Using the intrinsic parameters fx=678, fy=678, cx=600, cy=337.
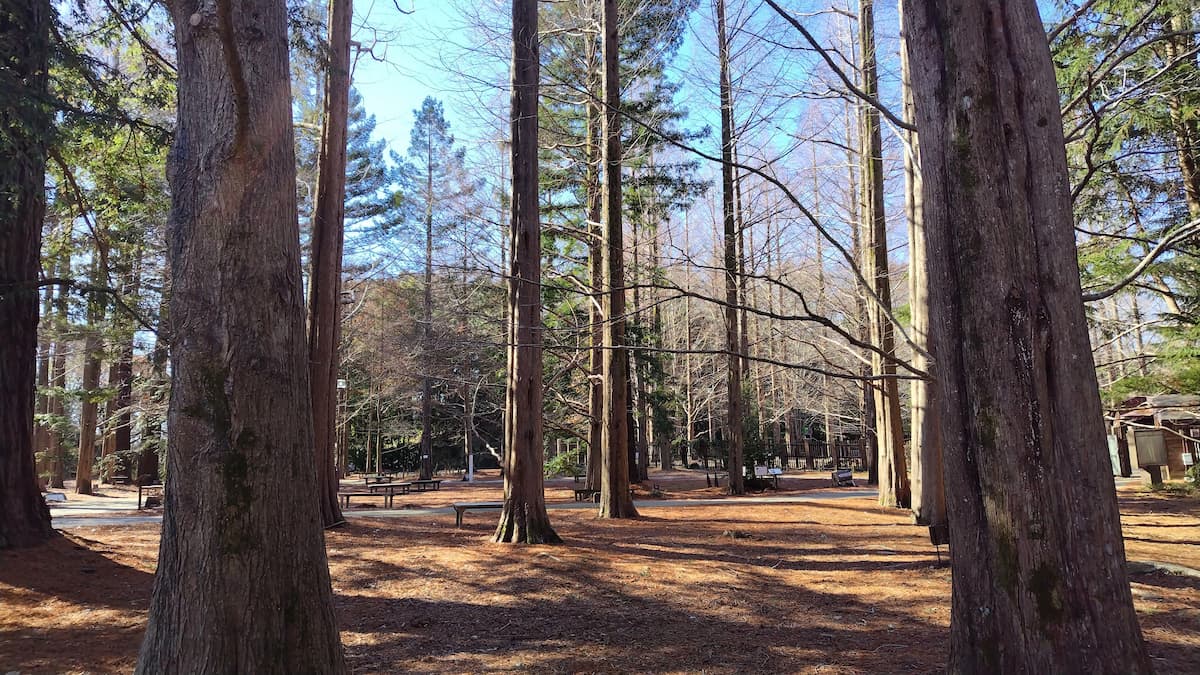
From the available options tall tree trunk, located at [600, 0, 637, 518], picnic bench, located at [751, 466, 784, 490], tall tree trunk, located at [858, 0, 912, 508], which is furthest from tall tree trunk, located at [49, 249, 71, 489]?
picnic bench, located at [751, 466, 784, 490]

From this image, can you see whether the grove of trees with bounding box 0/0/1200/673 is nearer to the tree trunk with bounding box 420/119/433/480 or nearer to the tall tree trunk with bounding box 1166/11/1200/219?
the tall tree trunk with bounding box 1166/11/1200/219

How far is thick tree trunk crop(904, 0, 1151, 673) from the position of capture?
241 cm

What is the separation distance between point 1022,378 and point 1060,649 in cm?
95

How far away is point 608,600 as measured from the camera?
20.6 feet

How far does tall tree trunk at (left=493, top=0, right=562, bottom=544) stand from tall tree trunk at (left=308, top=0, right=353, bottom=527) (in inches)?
137

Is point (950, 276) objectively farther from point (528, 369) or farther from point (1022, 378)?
point (528, 369)

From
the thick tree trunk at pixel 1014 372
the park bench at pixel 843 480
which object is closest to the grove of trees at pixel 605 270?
the thick tree trunk at pixel 1014 372

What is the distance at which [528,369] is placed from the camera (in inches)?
372

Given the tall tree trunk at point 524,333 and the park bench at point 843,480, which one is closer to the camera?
the tall tree trunk at point 524,333

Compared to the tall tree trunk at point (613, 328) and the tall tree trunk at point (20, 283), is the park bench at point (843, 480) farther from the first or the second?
the tall tree trunk at point (20, 283)

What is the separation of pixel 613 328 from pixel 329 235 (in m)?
5.25

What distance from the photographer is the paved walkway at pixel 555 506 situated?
1127 cm

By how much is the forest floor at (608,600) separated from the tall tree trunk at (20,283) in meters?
0.56

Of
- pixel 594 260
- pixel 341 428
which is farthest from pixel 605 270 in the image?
pixel 341 428
